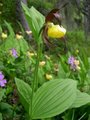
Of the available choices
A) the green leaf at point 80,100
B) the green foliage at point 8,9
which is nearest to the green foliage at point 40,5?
the green foliage at point 8,9

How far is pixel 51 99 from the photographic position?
156 centimetres

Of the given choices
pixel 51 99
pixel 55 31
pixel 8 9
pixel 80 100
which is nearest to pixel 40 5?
pixel 8 9

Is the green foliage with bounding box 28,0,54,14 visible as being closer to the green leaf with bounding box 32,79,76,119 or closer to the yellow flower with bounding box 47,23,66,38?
the green leaf with bounding box 32,79,76,119

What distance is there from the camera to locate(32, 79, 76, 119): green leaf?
1.54 m

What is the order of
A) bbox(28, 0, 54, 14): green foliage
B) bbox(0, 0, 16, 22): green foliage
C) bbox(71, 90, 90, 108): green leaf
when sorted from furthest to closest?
bbox(28, 0, 54, 14): green foliage
bbox(0, 0, 16, 22): green foliage
bbox(71, 90, 90, 108): green leaf

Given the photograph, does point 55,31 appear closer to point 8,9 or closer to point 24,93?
point 24,93

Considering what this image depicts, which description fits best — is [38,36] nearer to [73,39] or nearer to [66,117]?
[66,117]

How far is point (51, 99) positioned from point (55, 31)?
324 mm

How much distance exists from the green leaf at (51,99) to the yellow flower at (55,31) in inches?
10.7

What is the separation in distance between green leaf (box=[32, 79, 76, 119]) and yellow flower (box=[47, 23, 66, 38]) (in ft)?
0.89

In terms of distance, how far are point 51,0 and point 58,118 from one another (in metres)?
7.72

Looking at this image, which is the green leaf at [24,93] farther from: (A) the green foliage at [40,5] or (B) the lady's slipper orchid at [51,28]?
(A) the green foliage at [40,5]

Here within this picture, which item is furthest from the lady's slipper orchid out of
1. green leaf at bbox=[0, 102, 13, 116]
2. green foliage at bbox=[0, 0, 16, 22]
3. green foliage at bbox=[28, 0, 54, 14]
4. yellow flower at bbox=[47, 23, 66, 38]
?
green foliage at bbox=[28, 0, 54, 14]

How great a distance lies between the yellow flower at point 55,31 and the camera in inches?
54.9
